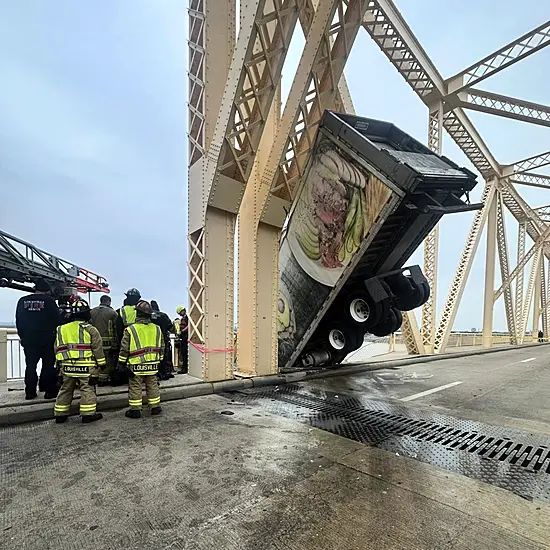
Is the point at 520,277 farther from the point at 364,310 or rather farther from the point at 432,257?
the point at 364,310

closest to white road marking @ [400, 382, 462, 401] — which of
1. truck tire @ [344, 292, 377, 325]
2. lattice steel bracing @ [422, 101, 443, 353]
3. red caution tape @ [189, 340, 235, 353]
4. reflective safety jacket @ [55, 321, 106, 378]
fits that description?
truck tire @ [344, 292, 377, 325]

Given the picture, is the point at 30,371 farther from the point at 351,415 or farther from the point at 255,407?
the point at 351,415

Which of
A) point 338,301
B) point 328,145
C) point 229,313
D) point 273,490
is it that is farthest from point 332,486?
point 328,145

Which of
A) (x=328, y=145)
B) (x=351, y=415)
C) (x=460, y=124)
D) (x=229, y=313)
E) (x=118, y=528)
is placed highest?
(x=460, y=124)

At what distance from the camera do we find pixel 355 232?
7496 mm

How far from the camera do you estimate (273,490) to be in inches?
115

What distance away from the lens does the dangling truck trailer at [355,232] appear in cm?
688

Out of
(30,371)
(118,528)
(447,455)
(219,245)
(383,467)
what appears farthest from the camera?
(219,245)

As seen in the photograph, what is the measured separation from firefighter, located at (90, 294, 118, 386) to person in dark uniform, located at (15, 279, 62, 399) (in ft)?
2.44

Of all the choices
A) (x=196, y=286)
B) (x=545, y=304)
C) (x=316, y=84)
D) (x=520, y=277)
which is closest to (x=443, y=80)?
(x=316, y=84)

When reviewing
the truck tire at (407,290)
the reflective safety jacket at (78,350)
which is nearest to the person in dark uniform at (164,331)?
the reflective safety jacket at (78,350)

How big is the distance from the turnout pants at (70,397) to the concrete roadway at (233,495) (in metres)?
0.19

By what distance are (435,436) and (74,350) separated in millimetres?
4625

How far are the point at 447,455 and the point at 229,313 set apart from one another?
4.32 m
